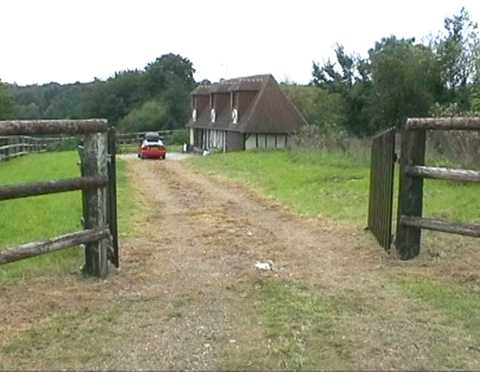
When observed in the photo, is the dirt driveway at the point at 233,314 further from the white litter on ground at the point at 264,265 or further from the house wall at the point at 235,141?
the house wall at the point at 235,141

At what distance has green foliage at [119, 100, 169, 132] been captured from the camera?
252 feet

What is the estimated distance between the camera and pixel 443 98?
109ft

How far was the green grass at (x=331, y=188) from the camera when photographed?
37.4ft

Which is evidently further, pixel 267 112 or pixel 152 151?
pixel 267 112

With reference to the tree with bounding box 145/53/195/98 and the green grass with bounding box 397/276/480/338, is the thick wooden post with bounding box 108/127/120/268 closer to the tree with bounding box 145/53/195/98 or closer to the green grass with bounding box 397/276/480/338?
the green grass with bounding box 397/276/480/338

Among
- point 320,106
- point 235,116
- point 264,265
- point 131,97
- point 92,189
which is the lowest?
point 264,265

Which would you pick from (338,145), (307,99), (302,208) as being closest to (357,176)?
(302,208)

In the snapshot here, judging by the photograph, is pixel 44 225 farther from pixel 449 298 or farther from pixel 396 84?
pixel 396 84

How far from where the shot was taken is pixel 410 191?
766 cm

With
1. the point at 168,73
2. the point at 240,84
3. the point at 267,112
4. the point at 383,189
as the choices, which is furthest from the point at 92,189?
the point at 168,73

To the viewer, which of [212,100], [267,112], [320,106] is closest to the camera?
[267,112]

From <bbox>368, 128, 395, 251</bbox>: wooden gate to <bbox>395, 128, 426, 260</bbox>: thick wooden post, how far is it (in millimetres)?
306

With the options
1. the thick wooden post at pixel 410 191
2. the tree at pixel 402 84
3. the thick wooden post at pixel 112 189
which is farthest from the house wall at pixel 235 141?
the thick wooden post at pixel 112 189

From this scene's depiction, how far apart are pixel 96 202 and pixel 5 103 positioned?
49.4 m
